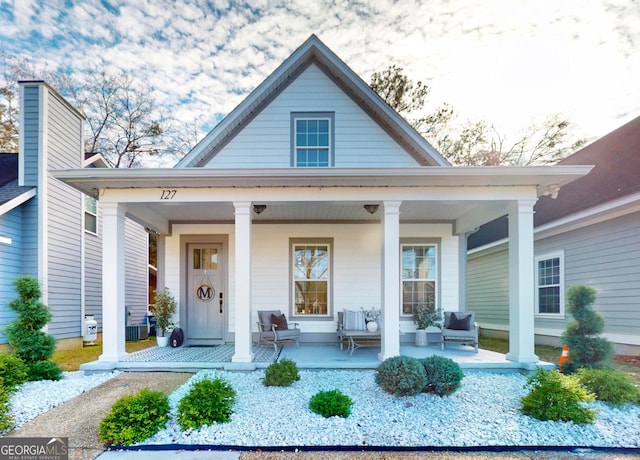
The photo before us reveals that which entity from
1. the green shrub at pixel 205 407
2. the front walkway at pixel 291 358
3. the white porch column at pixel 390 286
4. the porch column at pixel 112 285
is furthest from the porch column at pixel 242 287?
the white porch column at pixel 390 286

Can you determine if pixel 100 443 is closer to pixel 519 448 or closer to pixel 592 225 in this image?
pixel 519 448

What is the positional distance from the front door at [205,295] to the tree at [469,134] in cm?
1190

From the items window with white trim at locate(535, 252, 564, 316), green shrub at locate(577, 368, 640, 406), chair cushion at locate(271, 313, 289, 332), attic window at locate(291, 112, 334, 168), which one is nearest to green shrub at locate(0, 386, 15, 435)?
chair cushion at locate(271, 313, 289, 332)

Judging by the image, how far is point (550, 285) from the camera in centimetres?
927

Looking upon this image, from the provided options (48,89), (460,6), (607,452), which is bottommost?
(607,452)

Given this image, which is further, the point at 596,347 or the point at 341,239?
the point at 341,239

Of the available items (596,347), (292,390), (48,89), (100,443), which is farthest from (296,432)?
(48,89)

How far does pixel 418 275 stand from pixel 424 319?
1044mm

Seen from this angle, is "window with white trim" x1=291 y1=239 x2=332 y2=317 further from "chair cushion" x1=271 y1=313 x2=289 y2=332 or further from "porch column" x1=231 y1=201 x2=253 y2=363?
"porch column" x1=231 y1=201 x2=253 y2=363

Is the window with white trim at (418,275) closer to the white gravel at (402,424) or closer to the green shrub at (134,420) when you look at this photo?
the white gravel at (402,424)

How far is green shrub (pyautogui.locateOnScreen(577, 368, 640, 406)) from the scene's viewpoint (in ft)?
13.7

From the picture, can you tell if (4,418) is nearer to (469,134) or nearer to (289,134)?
(289,134)

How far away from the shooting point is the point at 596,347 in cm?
492

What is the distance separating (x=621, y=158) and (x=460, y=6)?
18.0 ft
